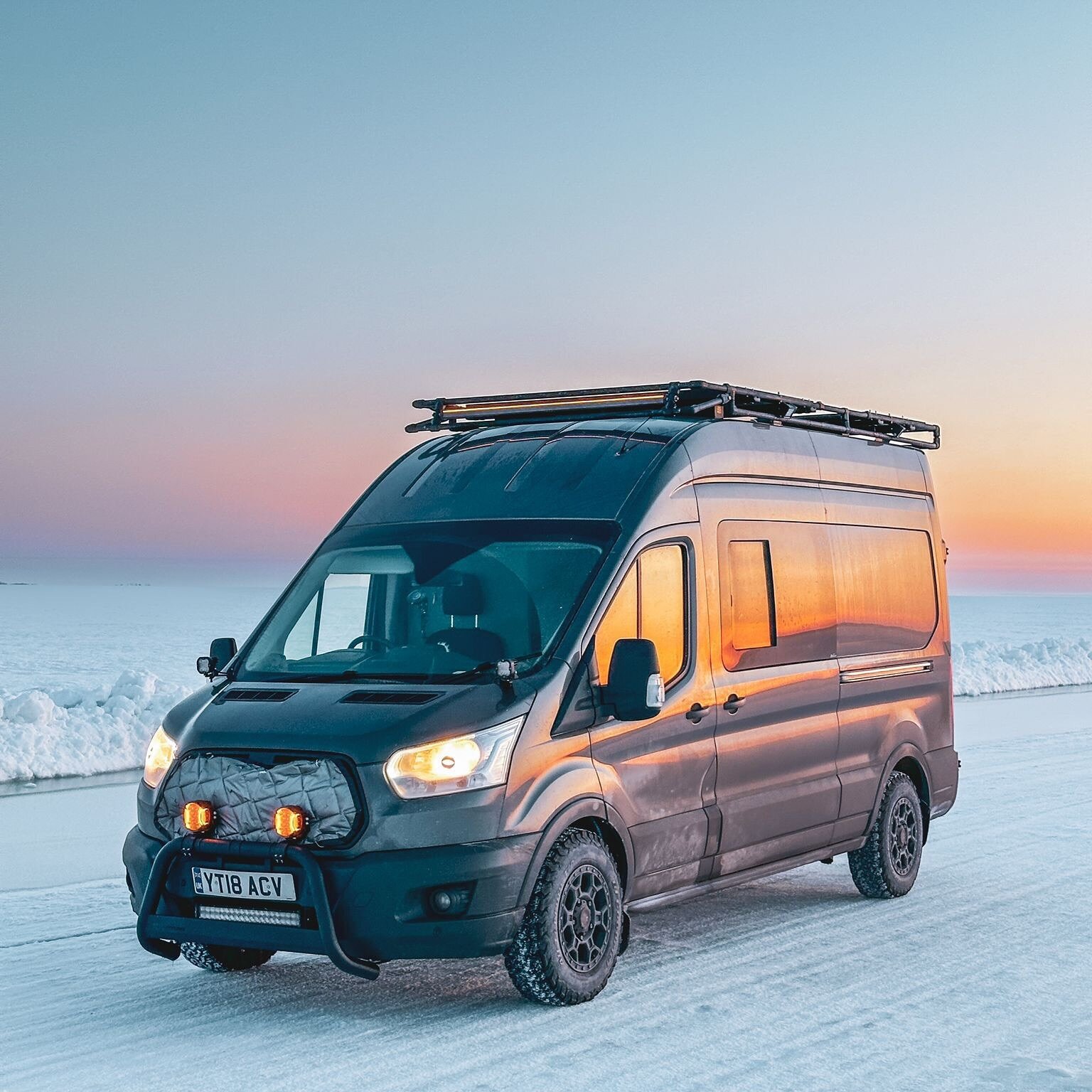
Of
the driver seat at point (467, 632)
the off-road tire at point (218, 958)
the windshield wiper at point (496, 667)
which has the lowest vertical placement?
the off-road tire at point (218, 958)

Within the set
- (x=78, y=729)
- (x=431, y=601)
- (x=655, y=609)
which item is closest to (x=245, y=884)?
(x=431, y=601)

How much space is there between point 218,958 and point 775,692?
10.3 feet

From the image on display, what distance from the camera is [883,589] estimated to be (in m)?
9.77

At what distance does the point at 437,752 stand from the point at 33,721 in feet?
39.9

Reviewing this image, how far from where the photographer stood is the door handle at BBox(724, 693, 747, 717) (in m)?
7.85

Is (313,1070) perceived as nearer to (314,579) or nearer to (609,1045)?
(609,1045)

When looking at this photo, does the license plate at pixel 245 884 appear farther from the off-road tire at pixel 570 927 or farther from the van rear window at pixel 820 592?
the van rear window at pixel 820 592

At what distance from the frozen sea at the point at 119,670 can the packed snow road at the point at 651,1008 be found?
7598mm

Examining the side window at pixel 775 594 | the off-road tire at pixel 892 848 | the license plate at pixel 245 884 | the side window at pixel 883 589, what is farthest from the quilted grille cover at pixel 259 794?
the off-road tire at pixel 892 848

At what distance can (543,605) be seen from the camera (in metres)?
7.12

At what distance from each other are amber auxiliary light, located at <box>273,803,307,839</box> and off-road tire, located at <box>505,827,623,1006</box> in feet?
3.28

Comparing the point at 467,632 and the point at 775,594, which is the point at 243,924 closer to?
the point at 467,632

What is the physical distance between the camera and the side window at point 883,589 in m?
9.27

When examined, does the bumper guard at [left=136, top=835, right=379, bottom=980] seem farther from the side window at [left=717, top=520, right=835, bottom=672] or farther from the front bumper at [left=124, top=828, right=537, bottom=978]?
the side window at [left=717, top=520, right=835, bottom=672]
